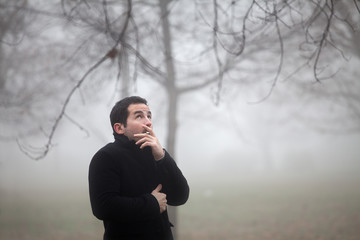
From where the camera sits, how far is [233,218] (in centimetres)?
819

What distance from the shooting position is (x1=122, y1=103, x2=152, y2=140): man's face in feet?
6.19

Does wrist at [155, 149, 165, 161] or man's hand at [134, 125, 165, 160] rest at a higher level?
man's hand at [134, 125, 165, 160]

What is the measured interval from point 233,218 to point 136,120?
7152mm

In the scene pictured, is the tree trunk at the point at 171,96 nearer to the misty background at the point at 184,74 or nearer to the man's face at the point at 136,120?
the misty background at the point at 184,74

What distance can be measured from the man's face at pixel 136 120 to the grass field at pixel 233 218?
5.13 metres

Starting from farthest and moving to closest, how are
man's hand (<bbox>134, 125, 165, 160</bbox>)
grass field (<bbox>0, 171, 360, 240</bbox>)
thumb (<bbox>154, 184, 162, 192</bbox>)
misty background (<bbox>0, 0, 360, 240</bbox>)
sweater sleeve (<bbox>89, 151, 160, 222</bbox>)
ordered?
grass field (<bbox>0, 171, 360, 240</bbox>) < misty background (<bbox>0, 0, 360, 240</bbox>) < thumb (<bbox>154, 184, 162, 192</bbox>) < man's hand (<bbox>134, 125, 165, 160</bbox>) < sweater sleeve (<bbox>89, 151, 160, 222</bbox>)

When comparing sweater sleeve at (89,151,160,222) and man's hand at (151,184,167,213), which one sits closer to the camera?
sweater sleeve at (89,151,160,222)

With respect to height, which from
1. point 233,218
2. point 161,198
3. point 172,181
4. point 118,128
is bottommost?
point 161,198

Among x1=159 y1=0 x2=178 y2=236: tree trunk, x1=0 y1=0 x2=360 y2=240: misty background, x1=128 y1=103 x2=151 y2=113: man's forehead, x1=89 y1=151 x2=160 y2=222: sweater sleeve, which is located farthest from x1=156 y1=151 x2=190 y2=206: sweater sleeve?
x1=159 y1=0 x2=178 y2=236: tree trunk

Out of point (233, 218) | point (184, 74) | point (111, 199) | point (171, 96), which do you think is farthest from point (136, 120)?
point (233, 218)

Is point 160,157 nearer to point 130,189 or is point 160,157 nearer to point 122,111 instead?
point 130,189

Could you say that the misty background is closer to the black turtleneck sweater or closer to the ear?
the ear

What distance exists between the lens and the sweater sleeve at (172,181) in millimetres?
1857

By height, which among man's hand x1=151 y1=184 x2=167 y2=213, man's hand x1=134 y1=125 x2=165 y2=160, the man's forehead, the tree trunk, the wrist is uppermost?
the tree trunk
